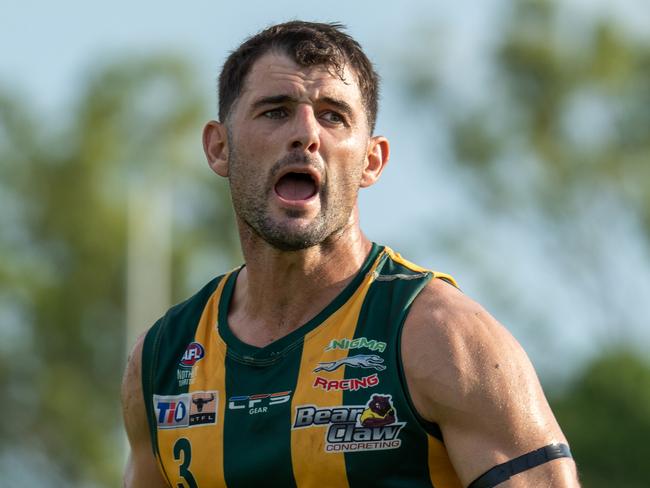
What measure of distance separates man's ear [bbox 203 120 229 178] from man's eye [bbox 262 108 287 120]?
0.30 m

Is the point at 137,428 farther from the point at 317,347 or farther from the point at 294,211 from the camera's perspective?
the point at 294,211

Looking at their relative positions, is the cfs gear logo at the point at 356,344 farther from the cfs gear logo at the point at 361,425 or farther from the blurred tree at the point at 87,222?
the blurred tree at the point at 87,222

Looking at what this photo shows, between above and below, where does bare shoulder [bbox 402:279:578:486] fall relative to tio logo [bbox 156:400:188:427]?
below

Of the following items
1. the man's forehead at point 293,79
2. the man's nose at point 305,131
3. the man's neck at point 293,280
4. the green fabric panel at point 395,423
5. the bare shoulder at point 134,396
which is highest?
the man's forehead at point 293,79

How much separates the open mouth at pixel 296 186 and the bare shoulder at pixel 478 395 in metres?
0.72

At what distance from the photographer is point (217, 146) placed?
618 cm

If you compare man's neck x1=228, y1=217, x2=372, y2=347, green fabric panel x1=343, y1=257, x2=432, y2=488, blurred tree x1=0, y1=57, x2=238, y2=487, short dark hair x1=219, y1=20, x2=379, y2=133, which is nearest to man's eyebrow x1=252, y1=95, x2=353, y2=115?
short dark hair x1=219, y1=20, x2=379, y2=133

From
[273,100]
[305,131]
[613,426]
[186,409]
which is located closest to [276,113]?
[273,100]

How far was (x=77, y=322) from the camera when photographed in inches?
1590

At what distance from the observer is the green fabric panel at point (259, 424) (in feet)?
17.9

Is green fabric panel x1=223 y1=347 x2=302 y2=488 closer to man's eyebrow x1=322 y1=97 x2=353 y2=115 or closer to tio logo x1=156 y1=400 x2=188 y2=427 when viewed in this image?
tio logo x1=156 y1=400 x2=188 y2=427

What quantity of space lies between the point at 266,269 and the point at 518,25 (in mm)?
31452

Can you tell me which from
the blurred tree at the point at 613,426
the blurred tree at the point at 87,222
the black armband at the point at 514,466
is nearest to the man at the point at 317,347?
the black armband at the point at 514,466

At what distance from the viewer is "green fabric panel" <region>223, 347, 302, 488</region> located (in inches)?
215
